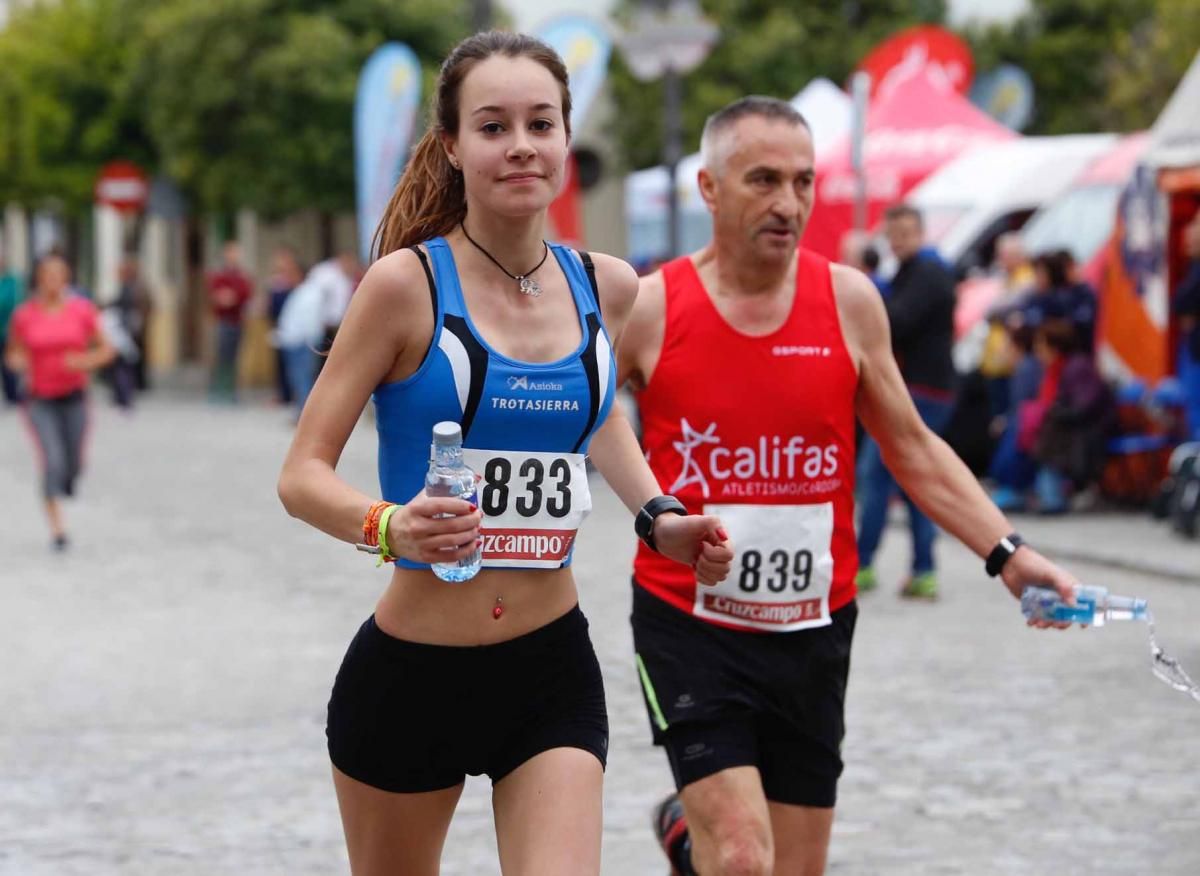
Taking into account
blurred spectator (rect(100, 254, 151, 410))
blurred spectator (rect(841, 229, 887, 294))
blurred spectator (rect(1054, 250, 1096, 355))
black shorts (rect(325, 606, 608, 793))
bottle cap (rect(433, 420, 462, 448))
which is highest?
bottle cap (rect(433, 420, 462, 448))

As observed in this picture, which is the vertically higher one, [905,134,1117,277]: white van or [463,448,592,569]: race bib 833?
[463,448,592,569]: race bib 833

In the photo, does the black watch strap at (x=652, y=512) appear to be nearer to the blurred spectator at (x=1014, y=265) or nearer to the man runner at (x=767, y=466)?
the man runner at (x=767, y=466)

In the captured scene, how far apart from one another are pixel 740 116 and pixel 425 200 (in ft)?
3.59

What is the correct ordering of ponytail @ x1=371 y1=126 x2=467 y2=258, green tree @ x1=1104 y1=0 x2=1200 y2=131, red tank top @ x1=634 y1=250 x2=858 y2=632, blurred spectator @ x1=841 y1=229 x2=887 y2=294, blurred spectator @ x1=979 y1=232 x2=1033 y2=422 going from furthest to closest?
green tree @ x1=1104 y1=0 x2=1200 y2=131 < blurred spectator @ x1=979 y1=232 x2=1033 y2=422 < blurred spectator @ x1=841 y1=229 x2=887 y2=294 < red tank top @ x1=634 y1=250 x2=858 y2=632 < ponytail @ x1=371 y1=126 x2=467 y2=258

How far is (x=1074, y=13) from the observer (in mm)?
38844

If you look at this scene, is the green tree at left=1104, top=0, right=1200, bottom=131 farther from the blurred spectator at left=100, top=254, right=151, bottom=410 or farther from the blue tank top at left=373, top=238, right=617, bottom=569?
the blue tank top at left=373, top=238, right=617, bottom=569

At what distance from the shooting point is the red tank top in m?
4.60

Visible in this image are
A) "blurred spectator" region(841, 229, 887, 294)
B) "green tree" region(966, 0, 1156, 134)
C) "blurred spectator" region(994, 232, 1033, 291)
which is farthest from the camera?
"green tree" region(966, 0, 1156, 134)

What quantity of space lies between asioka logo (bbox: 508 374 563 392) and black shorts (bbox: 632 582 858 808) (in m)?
1.05

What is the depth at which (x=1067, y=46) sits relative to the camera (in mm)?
38438

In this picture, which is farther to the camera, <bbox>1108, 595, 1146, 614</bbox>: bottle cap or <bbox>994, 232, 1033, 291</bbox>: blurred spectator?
<bbox>994, 232, 1033, 291</bbox>: blurred spectator

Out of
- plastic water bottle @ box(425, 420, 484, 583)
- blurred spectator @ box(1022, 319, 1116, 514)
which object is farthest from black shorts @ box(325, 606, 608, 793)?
blurred spectator @ box(1022, 319, 1116, 514)

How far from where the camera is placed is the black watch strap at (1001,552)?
4273 mm

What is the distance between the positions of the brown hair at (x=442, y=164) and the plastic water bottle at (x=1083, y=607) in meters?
1.24
